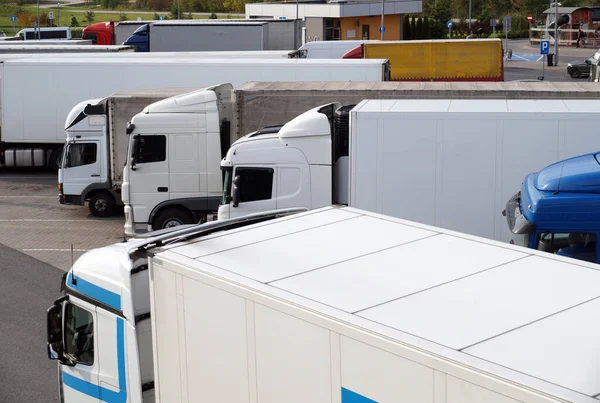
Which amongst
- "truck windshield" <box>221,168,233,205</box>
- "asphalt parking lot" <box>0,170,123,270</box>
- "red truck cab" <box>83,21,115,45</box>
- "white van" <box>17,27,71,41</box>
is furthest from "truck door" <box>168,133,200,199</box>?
"white van" <box>17,27,71,41</box>

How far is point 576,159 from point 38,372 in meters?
6.97

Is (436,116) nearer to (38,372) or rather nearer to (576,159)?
(576,159)

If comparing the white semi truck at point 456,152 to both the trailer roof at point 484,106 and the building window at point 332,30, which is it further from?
the building window at point 332,30

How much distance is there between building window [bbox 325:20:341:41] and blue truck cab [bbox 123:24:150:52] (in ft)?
56.2

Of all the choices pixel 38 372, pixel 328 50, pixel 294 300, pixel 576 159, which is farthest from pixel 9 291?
pixel 328 50

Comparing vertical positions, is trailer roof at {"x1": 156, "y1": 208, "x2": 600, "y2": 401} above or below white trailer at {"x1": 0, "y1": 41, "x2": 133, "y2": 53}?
below

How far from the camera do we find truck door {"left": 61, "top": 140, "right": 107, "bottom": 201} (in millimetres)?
21062

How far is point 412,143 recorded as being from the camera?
42.7 ft

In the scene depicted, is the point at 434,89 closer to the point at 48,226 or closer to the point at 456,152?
the point at 456,152

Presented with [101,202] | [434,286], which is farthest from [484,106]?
[101,202]

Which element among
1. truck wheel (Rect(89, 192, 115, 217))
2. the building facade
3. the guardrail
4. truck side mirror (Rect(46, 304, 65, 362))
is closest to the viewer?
truck side mirror (Rect(46, 304, 65, 362))

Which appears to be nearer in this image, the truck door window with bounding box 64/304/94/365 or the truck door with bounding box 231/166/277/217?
the truck door window with bounding box 64/304/94/365

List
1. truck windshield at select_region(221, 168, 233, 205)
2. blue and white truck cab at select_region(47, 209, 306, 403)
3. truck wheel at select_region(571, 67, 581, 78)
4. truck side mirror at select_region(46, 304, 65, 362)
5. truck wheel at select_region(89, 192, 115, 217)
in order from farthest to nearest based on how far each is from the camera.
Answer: truck wheel at select_region(571, 67, 581, 78) < truck wheel at select_region(89, 192, 115, 217) < truck windshield at select_region(221, 168, 233, 205) < truck side mirror at select_region(46, 304, 65, 362) < blue and white truck cab at select_region(47, 209, 306, 403)

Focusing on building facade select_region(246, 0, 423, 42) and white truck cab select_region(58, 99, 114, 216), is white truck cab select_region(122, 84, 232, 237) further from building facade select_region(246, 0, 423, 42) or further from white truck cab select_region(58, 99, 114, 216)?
building facade select_region(246, 0, 423, 42)
